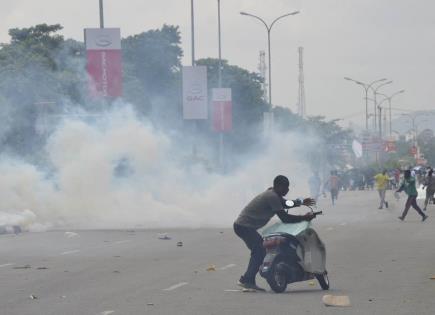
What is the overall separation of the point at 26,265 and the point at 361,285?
6.87 metres

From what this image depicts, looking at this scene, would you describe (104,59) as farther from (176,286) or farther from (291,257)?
(291,257)

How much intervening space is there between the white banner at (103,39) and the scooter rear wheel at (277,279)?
73.9 feet

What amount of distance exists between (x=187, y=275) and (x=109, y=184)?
20.7 metres

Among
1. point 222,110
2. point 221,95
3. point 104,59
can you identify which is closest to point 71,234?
point 104,59

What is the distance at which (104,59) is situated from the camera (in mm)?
36625

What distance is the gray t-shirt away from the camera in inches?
594

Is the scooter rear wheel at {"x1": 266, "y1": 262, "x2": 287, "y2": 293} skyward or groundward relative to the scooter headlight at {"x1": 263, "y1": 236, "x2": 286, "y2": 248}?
groundward

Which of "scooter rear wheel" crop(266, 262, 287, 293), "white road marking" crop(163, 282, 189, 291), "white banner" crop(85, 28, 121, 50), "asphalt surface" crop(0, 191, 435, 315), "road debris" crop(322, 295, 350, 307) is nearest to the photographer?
"road debris" crop(322, 295, 350, 307)

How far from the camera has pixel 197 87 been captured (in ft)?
164

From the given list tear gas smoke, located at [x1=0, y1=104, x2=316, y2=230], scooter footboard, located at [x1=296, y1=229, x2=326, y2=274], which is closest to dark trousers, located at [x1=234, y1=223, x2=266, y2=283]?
scooter footboard, located at [x1=296, y1=229, x2=326, y2=274]

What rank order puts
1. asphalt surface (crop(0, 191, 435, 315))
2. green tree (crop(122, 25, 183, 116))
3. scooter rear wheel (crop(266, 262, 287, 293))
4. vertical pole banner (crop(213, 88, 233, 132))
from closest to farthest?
asphalt surface (crop(0, 191, 435, 315))
scooter rear wheel (crop(266, 262, 287, 293))
vertical pole banner (crop(213, 88, 233, 132))
green tree (crop(122, 25, 183, 116))

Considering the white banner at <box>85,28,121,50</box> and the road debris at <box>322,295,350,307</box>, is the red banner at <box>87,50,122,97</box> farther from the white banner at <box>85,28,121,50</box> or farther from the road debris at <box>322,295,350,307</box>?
the road debris at <box>322,295,350,307</box>

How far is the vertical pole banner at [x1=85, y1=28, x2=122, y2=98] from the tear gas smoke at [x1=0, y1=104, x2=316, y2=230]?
2.25 m

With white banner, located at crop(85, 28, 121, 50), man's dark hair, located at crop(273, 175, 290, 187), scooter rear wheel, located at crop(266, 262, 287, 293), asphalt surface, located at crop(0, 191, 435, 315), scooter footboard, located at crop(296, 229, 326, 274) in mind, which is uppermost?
white banner, located at crop(85, 28, 121, 50)
